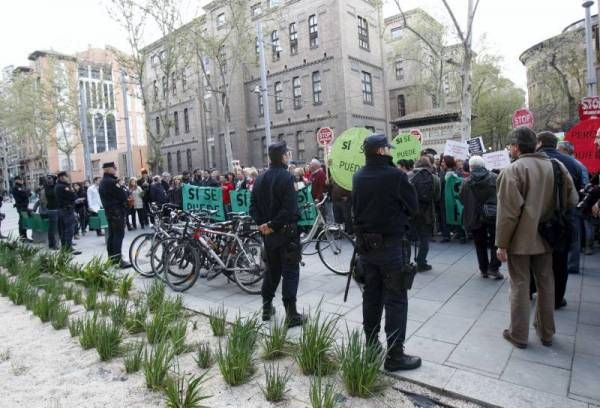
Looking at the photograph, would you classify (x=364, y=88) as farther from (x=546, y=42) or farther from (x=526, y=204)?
(x=526, y=204)

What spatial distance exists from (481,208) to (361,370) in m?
3.72

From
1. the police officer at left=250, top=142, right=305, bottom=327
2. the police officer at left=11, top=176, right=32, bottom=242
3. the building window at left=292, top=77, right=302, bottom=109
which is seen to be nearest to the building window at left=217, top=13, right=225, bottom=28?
the building window at left=292, top=77, right=302, bottom=109

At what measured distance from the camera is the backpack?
6789 mm

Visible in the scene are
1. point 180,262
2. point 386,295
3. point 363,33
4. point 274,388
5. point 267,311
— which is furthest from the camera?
point 363,33

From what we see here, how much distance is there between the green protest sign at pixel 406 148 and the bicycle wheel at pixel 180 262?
443 centimetres

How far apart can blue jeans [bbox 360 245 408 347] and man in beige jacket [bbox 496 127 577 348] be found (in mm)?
1059

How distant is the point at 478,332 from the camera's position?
14.1 ft

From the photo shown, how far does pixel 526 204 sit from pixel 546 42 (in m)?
31.3

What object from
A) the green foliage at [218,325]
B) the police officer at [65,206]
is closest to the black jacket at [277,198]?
the green foliage at [218,325]

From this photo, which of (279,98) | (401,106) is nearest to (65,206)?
(279,98)

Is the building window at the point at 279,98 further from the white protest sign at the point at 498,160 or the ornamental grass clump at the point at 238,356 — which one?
the ornamental grass clump at the point at 238,356

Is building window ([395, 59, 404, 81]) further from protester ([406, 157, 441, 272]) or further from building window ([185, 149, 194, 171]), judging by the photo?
protester ([406, 157, 441, 272])

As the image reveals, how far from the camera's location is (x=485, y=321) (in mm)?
4574

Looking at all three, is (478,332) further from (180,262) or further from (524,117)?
(524,117)
